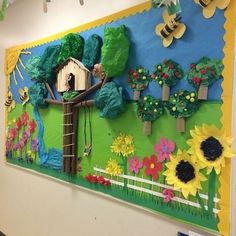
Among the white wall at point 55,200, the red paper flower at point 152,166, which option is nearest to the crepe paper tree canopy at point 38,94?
the white wall at point 55,200

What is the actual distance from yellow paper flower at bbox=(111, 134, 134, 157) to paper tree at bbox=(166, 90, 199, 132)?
0.32 metres

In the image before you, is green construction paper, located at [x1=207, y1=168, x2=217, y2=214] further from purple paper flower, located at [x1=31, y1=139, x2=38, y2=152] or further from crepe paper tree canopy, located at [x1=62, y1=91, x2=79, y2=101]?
purple paper flower, located at [x1=31, y1=139, x2=38, y2=152]

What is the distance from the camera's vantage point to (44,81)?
2172 mm

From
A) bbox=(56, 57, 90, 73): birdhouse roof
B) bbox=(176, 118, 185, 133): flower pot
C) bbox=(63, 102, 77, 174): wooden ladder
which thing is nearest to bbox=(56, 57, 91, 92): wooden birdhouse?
bbox=(56, 57, 90, 73): birdhouse roof

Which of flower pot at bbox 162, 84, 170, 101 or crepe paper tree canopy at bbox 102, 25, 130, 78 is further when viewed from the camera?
crepe paper tree canopy at bbox 102, 25, 130, 78

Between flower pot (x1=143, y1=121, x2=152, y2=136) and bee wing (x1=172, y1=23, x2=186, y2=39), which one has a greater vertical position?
bee wing (x1=172, y1=23, x2=186, y2=39)

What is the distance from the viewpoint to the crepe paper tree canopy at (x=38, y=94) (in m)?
2.19

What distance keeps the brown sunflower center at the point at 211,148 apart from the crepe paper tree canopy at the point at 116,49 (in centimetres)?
60

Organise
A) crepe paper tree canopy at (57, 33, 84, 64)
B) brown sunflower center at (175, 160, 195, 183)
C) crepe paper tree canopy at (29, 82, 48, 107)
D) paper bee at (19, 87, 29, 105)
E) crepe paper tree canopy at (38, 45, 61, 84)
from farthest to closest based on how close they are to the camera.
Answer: paper bee at (19, 87, 29, 105)
crepe paper tree canopy at (29, 82, 48, 107)
crepe paper tree canopy at (38, 45, 61, 84)
crepe paper tree canopy at (57, 33, 84, 64)
brown sunflower center at (175, 160, 195, 183)

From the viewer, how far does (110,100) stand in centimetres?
158

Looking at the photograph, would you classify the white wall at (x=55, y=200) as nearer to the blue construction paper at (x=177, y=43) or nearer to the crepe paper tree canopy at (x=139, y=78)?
the blue construction paper at (x=177, y=43)

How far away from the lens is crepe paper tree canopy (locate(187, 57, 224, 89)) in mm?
1222

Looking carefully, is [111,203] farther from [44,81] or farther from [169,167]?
[44,81]

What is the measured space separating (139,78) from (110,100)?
7.7 inches
